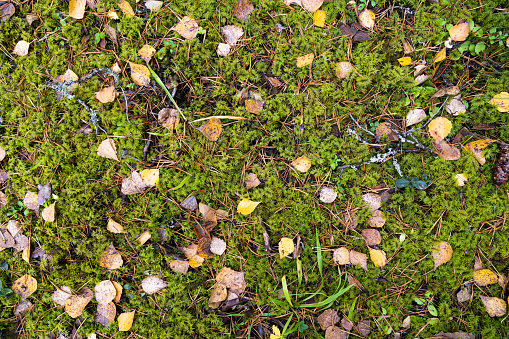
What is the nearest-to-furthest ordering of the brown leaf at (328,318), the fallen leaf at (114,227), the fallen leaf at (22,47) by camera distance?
the brown leaf at (328,318), the fallen leaf at (114,227), the fallen leaf at (22,47)

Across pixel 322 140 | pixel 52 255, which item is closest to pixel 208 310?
pixel 52 255

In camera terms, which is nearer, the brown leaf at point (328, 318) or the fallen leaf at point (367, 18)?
the brown leaf at point (328, 318)

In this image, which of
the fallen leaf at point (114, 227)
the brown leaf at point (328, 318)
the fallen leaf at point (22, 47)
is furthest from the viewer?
the fallen leaf at point (22, 47)

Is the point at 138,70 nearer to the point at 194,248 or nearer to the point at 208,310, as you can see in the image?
the point at 194,248

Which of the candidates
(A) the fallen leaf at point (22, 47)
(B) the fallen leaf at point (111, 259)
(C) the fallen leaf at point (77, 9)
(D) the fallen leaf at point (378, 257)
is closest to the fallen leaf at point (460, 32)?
(D) the fallen leaf at point (378, 257)

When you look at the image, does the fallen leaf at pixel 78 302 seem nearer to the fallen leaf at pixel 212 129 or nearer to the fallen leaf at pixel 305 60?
the fallen leaf at pixel 212 129

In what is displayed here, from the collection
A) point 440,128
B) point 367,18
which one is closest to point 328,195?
point 440,128
